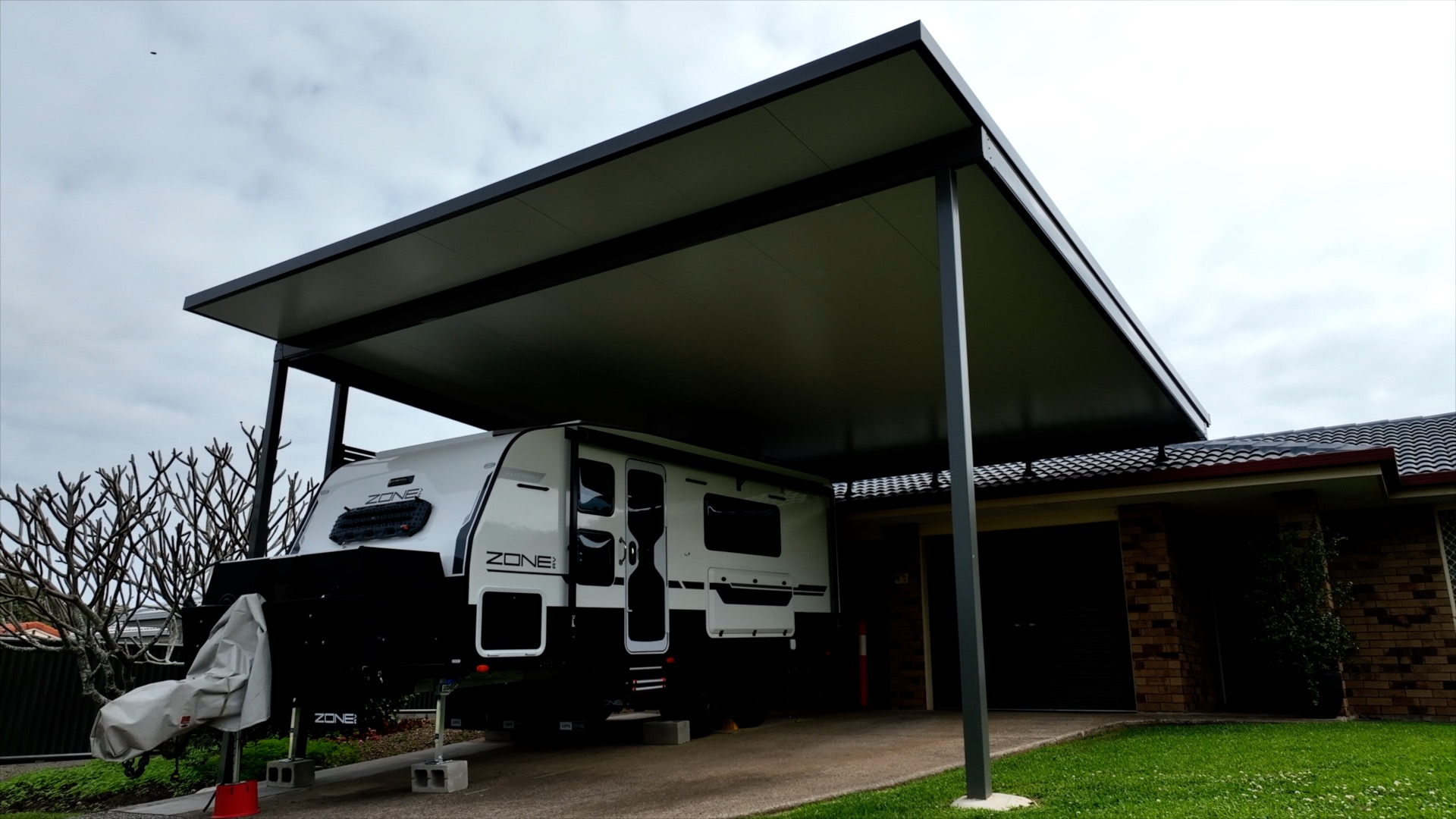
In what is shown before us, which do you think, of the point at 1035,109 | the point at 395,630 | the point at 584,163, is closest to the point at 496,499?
the point at 395,630

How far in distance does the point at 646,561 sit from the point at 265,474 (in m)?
3.61

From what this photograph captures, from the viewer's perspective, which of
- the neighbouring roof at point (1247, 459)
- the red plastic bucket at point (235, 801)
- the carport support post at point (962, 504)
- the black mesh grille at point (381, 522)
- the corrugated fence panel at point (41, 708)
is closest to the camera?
the carport support post at point (962, 504)

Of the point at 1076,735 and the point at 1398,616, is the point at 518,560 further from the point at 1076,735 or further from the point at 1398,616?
the point at 1398,616

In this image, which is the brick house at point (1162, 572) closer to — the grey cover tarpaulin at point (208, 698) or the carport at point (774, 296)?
the carport at point (774, 296)

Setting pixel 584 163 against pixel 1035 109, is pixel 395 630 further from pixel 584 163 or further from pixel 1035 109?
pixel 1035 109

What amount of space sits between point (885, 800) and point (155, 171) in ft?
35.1

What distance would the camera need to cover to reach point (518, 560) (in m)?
6.89

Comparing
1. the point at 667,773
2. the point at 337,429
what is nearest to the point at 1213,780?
the point at 667,773

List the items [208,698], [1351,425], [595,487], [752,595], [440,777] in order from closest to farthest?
[208,698] < [440,777] < [595,487] < [752,595] < [1351,425]

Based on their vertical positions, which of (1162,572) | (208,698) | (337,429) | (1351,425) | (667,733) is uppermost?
(1351,425)

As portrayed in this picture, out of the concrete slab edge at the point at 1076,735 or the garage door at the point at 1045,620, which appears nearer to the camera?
the concrete slab edge at the point at 1076,735

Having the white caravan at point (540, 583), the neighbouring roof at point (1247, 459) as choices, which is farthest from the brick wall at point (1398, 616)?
the white caravan at point (540, 583)

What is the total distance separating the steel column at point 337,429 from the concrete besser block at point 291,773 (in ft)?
8.73

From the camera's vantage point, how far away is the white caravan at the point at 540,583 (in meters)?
6.23
